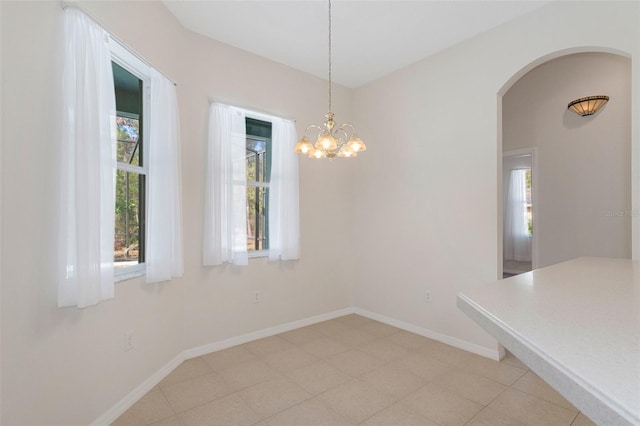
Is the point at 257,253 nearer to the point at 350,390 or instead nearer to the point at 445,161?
the point at 350,390

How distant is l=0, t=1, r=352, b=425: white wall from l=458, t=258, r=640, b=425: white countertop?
6.57 ft

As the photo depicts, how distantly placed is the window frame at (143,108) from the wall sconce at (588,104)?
461cm

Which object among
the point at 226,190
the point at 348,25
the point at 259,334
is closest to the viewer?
the point at 348,25

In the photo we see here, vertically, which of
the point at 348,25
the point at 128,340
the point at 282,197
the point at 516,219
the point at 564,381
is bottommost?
the point at 128,340

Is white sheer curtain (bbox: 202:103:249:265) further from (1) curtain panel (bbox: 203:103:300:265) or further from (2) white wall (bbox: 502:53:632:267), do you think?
(2) white wall (bbox: 502:53:632:267)

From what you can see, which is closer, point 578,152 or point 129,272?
point 129,272

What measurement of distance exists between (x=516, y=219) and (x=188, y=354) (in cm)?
762

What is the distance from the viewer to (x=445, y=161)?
338 cm

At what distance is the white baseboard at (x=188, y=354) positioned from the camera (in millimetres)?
2084

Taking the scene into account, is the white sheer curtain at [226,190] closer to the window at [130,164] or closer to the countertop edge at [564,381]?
the window at [130,164]

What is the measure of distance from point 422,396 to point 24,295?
2534 mm

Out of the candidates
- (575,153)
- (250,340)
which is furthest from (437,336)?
(575,153)

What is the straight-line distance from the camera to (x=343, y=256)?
172 inches

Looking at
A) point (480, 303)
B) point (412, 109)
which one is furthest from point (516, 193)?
point (480, 303)
